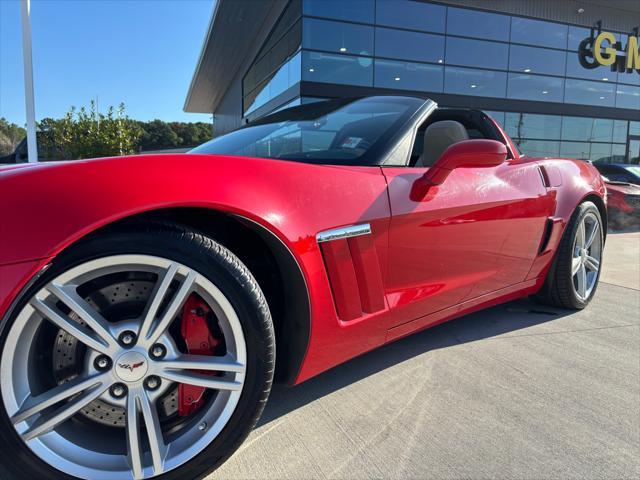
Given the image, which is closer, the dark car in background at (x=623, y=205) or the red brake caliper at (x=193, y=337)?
the red brake caliper at (x=193, y=337)

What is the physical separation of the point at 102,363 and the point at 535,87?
57.9ft

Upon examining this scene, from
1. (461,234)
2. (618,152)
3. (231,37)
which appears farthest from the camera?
(231,37)

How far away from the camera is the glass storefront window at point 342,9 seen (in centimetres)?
1247

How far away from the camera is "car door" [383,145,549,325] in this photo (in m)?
1.74

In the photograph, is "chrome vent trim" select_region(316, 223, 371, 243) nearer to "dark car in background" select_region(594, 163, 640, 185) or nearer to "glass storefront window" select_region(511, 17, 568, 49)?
"dark car in background" select_region(594, 163, 640, 185)

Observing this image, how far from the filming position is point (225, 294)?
1.23m

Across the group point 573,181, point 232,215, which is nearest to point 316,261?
point 232,215

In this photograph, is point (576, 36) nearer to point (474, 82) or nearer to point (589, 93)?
point (589, 93)

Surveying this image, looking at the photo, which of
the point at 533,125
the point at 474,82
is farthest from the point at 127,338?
the point at 533,125

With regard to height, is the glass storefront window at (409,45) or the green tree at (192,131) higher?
the green tree at (192,131)

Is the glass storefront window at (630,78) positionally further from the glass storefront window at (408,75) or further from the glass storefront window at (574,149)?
the glass storefront window at (408,75)

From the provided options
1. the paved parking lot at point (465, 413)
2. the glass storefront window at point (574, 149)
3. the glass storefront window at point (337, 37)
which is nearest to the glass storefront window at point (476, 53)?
the glass storefront window at point (337, 37)

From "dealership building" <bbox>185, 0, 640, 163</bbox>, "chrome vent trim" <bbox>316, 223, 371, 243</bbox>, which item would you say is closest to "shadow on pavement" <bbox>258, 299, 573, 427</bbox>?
"chrome vent trim" <bbox>316, 223, 371, 243</bbox>

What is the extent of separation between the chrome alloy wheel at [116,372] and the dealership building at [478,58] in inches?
480
